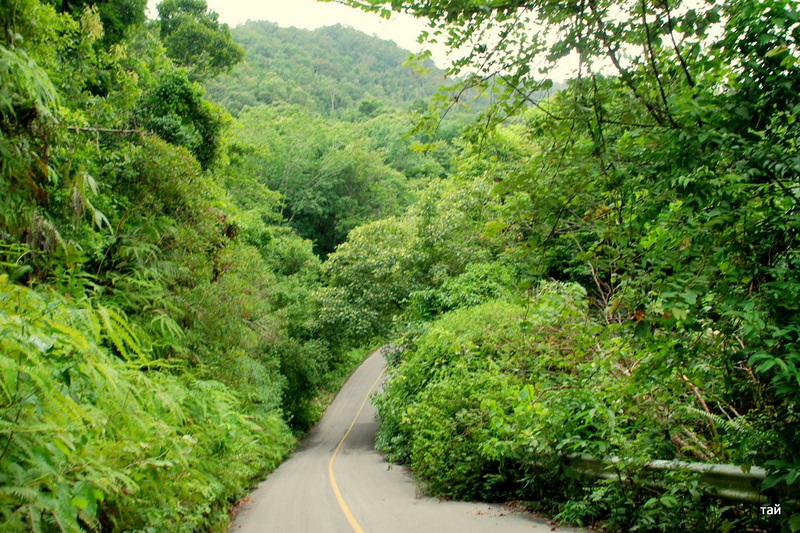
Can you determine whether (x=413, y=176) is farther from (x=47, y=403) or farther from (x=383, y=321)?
(x=47, y=403)

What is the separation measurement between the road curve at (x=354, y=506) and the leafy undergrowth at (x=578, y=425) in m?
0.62

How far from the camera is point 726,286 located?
3100 mm

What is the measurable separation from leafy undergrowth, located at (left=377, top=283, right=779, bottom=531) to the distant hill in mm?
39986

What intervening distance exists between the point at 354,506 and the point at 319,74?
9528cm

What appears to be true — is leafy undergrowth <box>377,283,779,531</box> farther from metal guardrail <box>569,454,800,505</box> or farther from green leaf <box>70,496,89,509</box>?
green leaf <box>70,496,89,509</box>

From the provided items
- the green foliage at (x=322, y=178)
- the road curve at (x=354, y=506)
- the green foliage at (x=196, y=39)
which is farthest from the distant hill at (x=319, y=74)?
the road curve at (x=354, y=506)

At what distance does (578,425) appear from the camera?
19.8ft

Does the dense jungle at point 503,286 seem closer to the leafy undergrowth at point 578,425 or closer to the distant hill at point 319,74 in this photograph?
the leafy undergrowth at point 578,425

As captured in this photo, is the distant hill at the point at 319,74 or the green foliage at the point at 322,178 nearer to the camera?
the green foliage at the point at 322,178

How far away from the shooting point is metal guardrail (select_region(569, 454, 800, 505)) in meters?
3.70

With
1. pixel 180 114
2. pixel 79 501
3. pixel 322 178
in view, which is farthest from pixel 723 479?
pixel 322 178

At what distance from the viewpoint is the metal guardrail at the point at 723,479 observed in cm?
370

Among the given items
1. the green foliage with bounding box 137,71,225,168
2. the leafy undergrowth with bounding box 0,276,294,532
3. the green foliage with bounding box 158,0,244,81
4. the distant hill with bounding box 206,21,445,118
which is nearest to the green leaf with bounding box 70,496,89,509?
the leafy undergrowth with bounding box 0,276,294,532

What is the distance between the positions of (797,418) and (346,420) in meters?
27.9
